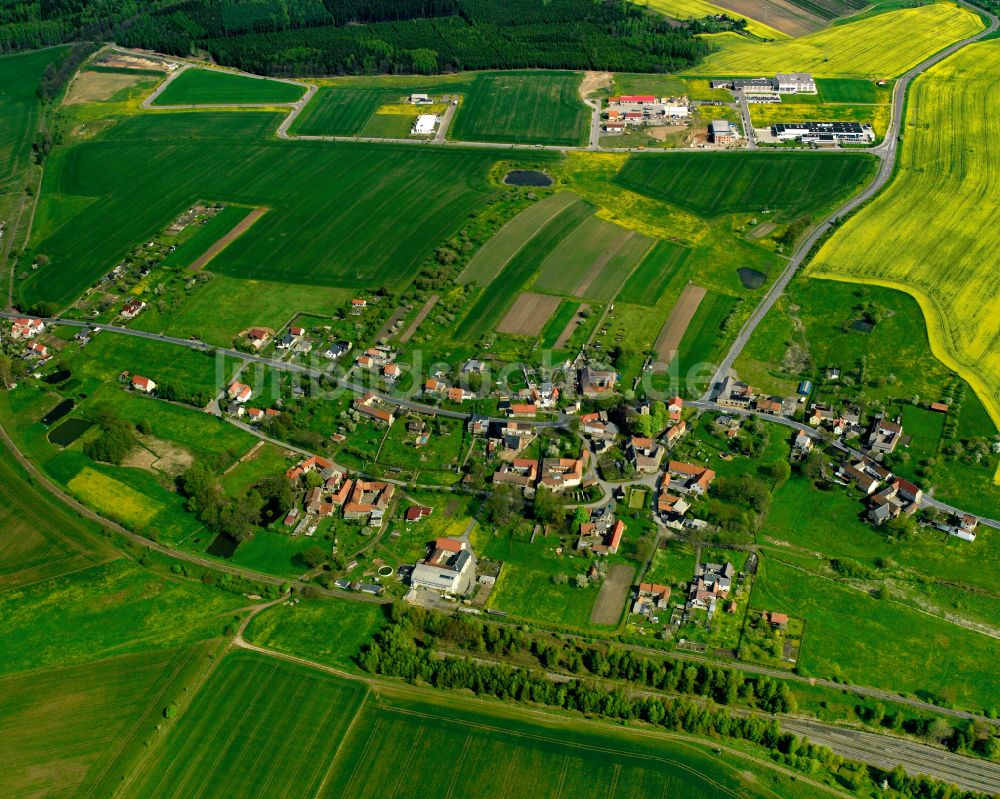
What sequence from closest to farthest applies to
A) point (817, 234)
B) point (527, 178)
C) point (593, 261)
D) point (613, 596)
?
point (613, 596)
point (593, 261)
point (817, 234)
point (527, 178)

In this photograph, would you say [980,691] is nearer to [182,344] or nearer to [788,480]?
[788,480]

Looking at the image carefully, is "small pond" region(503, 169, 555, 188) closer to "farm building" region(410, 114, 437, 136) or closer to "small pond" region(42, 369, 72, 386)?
"farm building" region(410, 114, 437, 136)

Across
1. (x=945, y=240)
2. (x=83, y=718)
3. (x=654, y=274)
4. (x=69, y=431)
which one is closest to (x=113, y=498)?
(x=69, y=431)

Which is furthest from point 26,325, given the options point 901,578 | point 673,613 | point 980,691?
point 980,691

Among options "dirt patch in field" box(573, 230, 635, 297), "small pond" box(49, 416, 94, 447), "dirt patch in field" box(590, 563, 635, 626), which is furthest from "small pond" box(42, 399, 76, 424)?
"dirt patch in field" box(590, 563, 635, 626)

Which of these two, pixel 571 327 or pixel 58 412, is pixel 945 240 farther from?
pixel 58 412

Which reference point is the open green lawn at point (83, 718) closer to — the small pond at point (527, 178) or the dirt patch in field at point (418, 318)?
the dirt patch in field at point (418, 318)

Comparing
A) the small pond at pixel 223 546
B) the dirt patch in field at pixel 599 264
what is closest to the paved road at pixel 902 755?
the small pond at pixel 223 546
